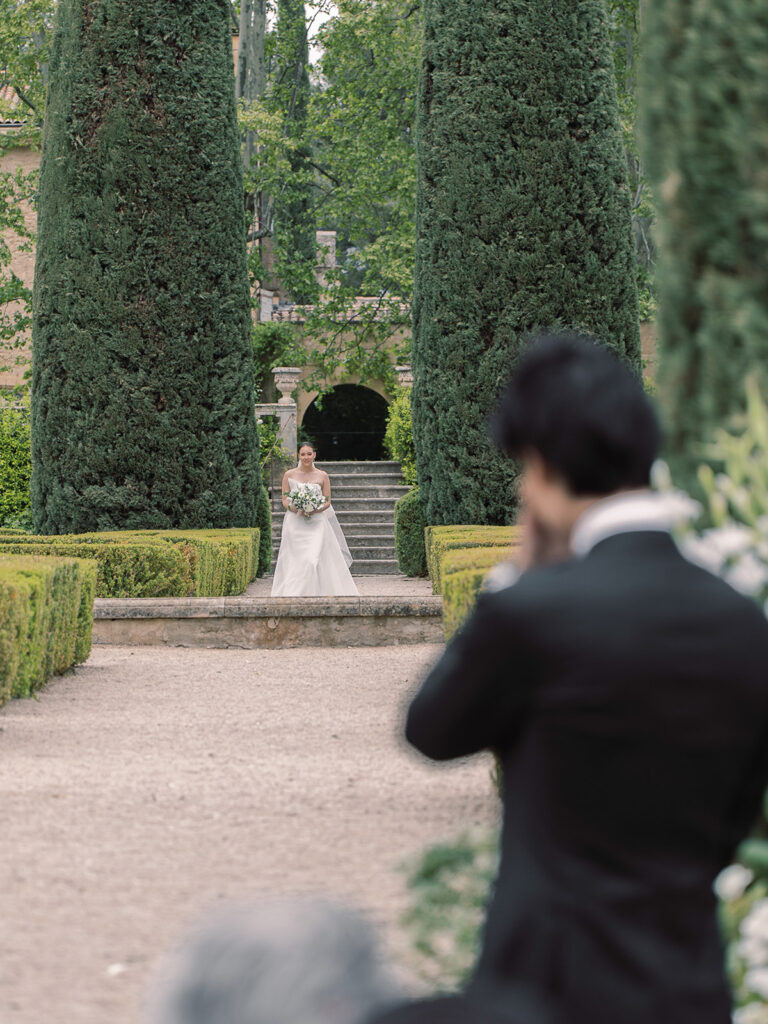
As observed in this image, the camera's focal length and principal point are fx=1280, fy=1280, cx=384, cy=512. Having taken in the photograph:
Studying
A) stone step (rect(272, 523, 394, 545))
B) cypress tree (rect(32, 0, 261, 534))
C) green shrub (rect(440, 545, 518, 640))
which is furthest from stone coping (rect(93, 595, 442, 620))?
stone step (rect(272, 523, 394, 545))

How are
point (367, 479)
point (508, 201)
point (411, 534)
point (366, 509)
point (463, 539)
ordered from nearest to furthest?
point (463, 539) < point (508, 201) < point (411, 534) < point (366, 509) < point (367, 479)

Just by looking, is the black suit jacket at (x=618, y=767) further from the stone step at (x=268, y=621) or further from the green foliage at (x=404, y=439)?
the green foliage at (x=404, y=439)

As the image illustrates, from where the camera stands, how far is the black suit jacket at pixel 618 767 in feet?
4.63

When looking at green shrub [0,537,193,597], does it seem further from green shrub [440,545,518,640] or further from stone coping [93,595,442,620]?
green shrub [440,545,518,640]

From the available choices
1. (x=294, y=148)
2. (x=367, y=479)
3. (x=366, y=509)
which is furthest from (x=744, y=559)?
(x=294, y=148)

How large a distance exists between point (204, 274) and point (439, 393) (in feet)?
10.3

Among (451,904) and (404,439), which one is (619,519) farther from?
(404,439)

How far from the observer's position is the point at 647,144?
3320mm

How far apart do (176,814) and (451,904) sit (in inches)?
82.1

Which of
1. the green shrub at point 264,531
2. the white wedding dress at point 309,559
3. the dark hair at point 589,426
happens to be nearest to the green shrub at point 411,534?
the green shrub at point 264,531

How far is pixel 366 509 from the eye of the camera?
2217cm

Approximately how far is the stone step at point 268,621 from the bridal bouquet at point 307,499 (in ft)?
13.2

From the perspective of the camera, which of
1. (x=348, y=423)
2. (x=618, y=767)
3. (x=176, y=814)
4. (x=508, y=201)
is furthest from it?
(x=348, y=423)

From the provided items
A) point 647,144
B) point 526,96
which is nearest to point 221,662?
point 647,144
